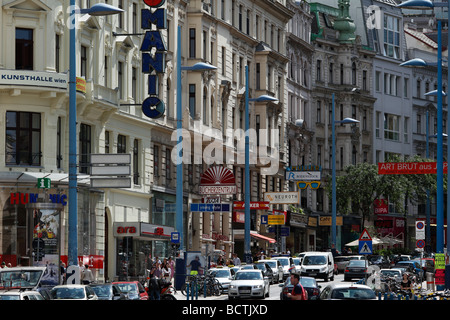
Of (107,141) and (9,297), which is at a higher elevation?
(107,141)

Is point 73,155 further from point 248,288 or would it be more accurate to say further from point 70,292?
point 248,288

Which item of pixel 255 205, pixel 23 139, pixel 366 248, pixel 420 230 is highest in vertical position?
pixel 23 139

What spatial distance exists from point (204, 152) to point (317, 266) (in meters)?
14.0

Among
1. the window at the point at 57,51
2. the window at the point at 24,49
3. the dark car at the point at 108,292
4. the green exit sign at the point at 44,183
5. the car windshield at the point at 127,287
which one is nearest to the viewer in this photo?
the dark car at the point at 108,292

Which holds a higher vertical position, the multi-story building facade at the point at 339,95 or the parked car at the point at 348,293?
the multi-story building facade at the point at 339,95

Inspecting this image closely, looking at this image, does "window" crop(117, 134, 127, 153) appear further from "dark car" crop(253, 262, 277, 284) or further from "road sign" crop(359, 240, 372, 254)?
"road sign" crop(359, 240, 372, 254)

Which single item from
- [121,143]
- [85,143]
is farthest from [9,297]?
[121,143]

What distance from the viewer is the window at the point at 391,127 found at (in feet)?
366

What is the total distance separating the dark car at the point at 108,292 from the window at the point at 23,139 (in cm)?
1692

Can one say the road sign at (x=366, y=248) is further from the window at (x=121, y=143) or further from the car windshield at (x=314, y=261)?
the window at (x=121, y=143)

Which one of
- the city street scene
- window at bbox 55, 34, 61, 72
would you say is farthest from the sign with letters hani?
window at bbox 55, 34, 61, 72

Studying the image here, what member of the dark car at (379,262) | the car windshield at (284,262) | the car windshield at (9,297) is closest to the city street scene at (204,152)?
the car windshield at (9,297)

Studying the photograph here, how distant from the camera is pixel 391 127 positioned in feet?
369

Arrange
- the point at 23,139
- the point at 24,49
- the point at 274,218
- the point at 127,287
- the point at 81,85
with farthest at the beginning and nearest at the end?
1. the point at 274,218
2. the point at 81,85
3. the point at 24,49
4. the point at 23,139
5. the point at 127,287
